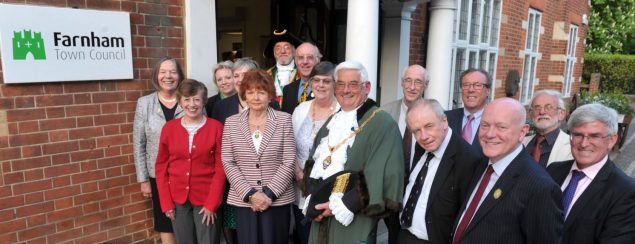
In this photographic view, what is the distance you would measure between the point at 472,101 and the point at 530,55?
837 centimetres

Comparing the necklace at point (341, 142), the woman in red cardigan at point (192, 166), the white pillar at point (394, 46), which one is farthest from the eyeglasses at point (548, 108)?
the white pillar at point (394, 46)

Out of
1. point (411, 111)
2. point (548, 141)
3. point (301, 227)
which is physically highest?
point (411, 111)

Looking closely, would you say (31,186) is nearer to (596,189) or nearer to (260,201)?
(260,201)

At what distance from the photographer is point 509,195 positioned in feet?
5.66

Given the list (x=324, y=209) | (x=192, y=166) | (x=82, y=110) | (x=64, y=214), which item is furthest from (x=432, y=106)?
(x=64, y=214)

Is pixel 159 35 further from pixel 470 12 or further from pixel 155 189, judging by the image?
pixel 470 12

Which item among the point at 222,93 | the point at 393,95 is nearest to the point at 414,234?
the point at 222,93

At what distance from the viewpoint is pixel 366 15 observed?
3.82 m

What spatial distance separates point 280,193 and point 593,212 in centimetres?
173

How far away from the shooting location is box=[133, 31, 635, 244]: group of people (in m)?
1.79

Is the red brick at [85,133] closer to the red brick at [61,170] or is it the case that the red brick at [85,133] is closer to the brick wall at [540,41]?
the red brick at [61,170]

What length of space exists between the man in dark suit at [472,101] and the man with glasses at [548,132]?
0.39 meters

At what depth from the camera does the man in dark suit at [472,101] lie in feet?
9.67

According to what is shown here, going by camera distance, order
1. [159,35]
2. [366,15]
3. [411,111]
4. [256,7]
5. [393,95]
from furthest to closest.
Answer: [256,7]
[393,95]
[366,15]
[159,35]
[411,111]
